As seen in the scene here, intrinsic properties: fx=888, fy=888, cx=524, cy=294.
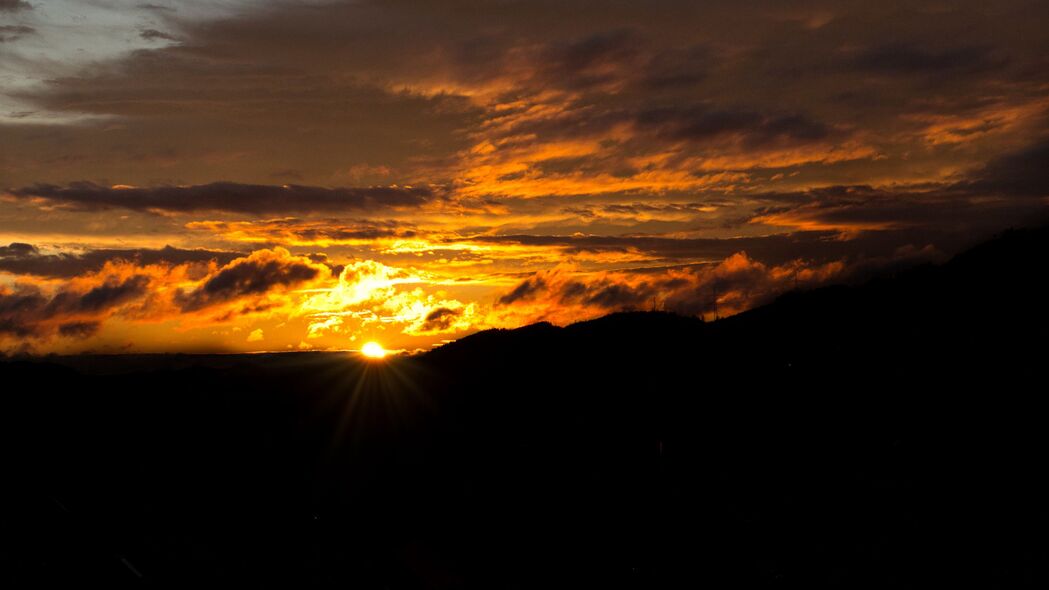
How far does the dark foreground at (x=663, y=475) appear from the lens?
28984 millimetres

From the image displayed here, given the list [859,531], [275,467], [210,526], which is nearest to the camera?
[859,531]

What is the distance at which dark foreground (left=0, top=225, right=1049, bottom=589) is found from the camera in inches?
1141

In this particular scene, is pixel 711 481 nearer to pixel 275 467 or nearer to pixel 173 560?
pixel 173 560

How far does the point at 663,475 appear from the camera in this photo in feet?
127

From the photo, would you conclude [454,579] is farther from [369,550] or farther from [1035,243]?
[1035,243]

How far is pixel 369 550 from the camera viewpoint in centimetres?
3619

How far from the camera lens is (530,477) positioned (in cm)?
4231

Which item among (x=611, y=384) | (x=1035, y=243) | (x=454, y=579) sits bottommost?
(x=454, y=579)

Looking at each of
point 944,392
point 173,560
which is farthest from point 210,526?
point 944,392

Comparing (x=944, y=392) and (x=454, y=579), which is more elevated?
(x=944, y=392)

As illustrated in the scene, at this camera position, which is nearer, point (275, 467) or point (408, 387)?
point (275, 467)

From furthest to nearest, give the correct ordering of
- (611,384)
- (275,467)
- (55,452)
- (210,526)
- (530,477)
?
(55,452) < (275,467) < (611,384) < (530,477) < (210,526)

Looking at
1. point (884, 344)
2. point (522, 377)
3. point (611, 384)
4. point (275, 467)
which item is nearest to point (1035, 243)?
point (884, 344)

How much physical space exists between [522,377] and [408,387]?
13609 mm
